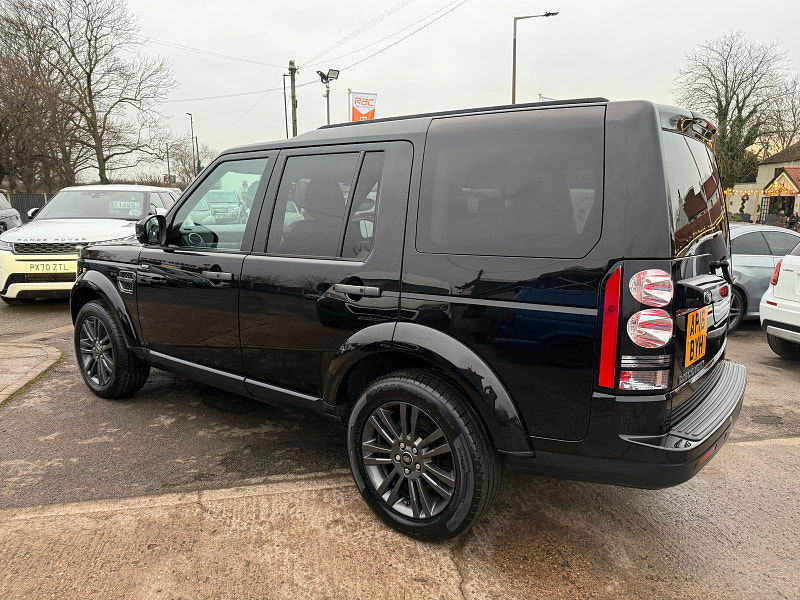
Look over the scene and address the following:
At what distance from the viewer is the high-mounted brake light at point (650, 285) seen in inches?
78.4

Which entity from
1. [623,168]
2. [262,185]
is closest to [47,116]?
[262,185]

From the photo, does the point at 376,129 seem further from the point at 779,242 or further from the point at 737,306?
the point at 779,242

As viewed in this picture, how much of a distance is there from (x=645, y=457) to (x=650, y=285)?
2.08 ft

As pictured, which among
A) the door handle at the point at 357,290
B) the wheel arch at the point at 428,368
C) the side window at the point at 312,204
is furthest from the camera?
the side window at the point at 312,204

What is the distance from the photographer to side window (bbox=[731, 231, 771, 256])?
24.1 feet

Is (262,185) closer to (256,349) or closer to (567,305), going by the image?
(256,349)

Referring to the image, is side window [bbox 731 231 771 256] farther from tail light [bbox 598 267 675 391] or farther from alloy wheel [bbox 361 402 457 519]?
alloy wheel [bbox 361 402 457 519]

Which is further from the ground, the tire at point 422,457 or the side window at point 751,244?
the side window at point 751,244

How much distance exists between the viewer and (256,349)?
3.14m

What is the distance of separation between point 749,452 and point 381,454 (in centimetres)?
246

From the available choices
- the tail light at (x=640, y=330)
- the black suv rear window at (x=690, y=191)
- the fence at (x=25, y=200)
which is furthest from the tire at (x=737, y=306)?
the fence at (x=25, y=200)

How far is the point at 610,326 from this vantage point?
2.02 metres

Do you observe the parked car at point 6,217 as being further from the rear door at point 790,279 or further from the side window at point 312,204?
the rear door at point 790,279

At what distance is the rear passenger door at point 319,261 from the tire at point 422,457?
0.35 metres
